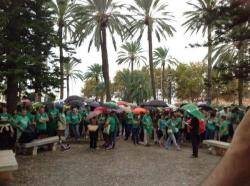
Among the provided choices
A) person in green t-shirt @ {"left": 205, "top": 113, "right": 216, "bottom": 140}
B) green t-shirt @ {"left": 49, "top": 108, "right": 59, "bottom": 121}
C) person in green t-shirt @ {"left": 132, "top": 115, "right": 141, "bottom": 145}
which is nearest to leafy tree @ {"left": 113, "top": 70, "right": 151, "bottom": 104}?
person in green t-shirt @ {"left": 132, "top": 115, "right": 141, "bottom": 145}

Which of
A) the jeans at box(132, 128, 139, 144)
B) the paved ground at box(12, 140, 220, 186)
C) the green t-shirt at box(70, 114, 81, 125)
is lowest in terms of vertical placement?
the paved ground at box(12, 140, 220, 186)

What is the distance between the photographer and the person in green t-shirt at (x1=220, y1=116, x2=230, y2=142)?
683 inches

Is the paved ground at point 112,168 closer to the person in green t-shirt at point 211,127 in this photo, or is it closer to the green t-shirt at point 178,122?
the green t-shirt at point 178,122

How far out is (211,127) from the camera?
62.3ft

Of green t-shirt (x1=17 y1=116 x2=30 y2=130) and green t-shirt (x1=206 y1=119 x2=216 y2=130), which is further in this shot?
green t-shirt (x1=206 y1=119 x2=216 y2=130)

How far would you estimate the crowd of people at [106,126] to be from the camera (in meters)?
14.5

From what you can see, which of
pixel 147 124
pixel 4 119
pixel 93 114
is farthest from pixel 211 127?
pixel 4 119

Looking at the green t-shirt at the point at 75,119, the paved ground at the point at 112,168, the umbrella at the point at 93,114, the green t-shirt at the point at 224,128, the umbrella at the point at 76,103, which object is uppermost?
the umbrella at the point at 76,103

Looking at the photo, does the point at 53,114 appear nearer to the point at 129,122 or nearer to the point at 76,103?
the point at 129,122

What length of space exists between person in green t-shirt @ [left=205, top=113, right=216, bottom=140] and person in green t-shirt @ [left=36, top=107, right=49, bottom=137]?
732cm

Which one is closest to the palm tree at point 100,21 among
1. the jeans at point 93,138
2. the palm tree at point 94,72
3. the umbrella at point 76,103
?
the umbrella at point 76,103

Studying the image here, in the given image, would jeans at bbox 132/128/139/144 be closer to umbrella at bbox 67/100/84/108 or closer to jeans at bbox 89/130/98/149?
jeans at bbox 89/130/98/149

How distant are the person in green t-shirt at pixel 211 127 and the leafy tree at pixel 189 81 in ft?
165

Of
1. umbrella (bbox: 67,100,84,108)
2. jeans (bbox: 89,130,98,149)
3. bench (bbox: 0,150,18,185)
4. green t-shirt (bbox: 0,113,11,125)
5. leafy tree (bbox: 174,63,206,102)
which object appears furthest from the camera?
leafy tree (bbox: 174,63,206,102)
